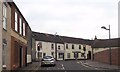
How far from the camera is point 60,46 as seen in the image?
91125 millimetres

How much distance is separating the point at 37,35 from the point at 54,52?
8.13 metres

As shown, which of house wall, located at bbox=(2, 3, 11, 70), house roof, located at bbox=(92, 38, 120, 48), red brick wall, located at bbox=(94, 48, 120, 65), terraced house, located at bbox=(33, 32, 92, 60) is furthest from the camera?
terraced house, located at bbox=(33, 32, 92, 60)

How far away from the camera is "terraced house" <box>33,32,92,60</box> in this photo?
81.4m

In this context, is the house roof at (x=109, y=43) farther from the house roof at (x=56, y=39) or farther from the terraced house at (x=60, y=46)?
the house roof at (x=56, y=39)

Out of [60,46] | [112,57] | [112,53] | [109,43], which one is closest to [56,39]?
[60,46]

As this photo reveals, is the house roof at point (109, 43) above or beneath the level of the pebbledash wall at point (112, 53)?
above

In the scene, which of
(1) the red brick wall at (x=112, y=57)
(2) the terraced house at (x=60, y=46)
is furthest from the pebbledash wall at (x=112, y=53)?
(2) the terraced house at (x=60, y=46)

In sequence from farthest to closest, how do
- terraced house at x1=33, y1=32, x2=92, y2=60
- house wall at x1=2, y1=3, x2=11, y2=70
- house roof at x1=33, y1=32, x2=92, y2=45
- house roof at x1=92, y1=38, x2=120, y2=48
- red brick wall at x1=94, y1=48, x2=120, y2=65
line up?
1. house roof at x1=33, y1=32, x2=92, y2=45
2. terraced house at x1=33, y1=32, x2=92, y2=60
3. house roof at x1=92, y1=38, x2=120, y2=48
4. red brick wall at x1=94, y1=48, x2=120, y2=65
5. house wall at x1=2, y1=3, x2=11, y2=70

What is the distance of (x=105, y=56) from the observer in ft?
176

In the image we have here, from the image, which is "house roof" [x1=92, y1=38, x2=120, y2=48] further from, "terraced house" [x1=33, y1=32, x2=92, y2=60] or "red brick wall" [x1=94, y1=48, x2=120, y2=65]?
"terraced house" [x1=33, y1=32, x2=92, y2=60]

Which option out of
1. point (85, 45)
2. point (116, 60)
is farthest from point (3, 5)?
point (85, 45)

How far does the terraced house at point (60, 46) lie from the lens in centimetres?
8138

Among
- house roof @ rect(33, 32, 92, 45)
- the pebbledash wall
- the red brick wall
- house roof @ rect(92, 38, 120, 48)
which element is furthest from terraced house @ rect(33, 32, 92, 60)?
the red brick wall

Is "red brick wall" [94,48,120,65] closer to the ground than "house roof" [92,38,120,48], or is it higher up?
closer to the ground
